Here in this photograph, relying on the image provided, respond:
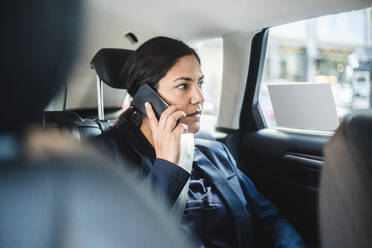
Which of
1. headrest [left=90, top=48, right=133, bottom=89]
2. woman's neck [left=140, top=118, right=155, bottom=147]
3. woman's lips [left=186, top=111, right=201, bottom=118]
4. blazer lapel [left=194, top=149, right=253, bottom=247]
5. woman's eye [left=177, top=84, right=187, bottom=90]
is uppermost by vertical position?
headrest [left=90, top=48, right=133, bottom=89]

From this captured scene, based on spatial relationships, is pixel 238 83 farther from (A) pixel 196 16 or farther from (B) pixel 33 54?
(B) pixel 33 54

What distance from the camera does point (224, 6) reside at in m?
1.50

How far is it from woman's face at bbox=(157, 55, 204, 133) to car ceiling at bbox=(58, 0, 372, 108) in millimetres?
281

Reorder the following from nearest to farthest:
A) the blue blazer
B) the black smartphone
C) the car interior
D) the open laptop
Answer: the blue blazer
the black smartphone
the car interior
the open laptop

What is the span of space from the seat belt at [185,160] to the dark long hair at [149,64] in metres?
0.19

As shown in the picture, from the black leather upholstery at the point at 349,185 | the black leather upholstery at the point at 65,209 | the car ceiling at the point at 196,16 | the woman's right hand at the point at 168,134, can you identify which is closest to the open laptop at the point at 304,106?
the car ceiling at the point at 196,16

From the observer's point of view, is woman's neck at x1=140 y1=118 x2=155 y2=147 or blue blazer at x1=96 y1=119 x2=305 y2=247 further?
woman's neck at x1=140 y1=118 x2=155 y2=147

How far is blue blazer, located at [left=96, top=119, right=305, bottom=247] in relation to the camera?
96 centimetres

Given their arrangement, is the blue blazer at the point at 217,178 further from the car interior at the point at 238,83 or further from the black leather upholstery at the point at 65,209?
the black leather upholstery at the point at 65,209

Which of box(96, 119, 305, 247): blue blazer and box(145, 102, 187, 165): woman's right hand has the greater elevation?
box(145, 102, 187, 165): woman's right hand

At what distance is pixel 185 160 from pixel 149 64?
1.27 feet

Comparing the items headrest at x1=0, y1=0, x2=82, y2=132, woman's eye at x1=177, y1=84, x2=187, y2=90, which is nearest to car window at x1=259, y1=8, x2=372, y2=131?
woman's eye at x1=177, y1=84, x2=187, y2=90

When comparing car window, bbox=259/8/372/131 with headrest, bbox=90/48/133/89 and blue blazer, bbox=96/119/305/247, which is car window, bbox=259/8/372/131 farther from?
headrest, bbox=90/48/133/89

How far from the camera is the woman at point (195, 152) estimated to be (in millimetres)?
1151
